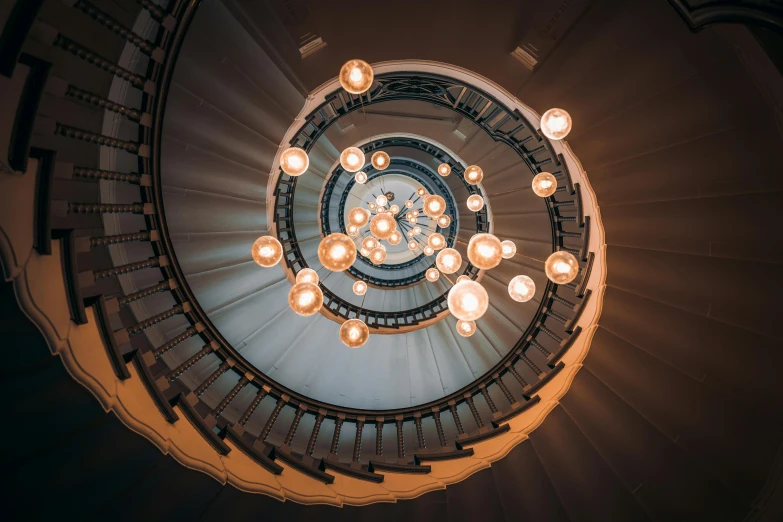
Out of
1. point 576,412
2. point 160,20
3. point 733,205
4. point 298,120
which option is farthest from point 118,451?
point 733,205

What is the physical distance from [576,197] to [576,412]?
216 centimetres

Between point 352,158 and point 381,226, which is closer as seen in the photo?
point 352,158

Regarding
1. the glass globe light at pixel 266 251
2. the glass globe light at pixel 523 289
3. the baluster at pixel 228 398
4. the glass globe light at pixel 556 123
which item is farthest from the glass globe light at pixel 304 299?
the glass globe light at pixel 556 123

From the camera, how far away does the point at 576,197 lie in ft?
10.1

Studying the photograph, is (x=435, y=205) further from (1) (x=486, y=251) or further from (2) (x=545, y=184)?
(1) (x=486, y=251)

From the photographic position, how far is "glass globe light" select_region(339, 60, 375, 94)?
1.89 meters

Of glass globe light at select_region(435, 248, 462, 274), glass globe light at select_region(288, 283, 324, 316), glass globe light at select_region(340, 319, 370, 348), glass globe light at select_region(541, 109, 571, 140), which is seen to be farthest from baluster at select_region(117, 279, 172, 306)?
glass globe light at select_region(541, 109, 571, 140)

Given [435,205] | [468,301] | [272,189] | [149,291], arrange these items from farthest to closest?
[272,189] → [435,205] → [149,291] → [468,301]

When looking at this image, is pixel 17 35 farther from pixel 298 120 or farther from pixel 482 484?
pixel 482 484

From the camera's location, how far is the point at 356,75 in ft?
6.27

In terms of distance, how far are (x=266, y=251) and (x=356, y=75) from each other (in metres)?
1.31

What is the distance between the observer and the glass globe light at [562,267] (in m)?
1.96

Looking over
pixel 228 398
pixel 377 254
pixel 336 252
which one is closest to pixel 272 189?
pixel 377 254

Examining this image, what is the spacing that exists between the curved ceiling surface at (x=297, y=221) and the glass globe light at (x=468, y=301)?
270 cm
